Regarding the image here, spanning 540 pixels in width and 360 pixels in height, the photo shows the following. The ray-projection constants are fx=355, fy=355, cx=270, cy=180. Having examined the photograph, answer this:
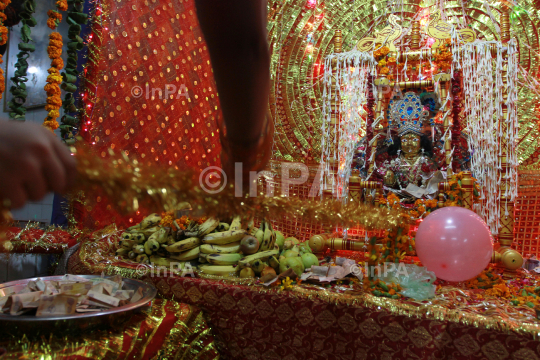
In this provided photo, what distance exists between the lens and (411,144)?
3.04 metres

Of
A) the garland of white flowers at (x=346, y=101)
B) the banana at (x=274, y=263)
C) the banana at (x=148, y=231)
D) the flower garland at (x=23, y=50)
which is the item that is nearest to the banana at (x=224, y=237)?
the banana at (x=274, y=263)

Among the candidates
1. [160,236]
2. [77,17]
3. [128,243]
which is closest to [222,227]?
[160,236]

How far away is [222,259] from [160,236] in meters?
0.43

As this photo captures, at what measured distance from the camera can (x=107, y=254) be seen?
224 centimetres

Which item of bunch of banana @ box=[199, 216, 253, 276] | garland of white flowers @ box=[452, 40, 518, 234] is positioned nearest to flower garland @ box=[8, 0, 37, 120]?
bunch of banana @ box=[199, 216, 253, 276]

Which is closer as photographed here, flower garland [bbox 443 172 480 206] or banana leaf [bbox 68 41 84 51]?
flower garland [bbox 443 172 480 206]

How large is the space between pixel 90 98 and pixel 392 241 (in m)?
2.42

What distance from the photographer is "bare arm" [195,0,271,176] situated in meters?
0.36

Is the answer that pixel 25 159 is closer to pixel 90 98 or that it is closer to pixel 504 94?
pixel 90 98

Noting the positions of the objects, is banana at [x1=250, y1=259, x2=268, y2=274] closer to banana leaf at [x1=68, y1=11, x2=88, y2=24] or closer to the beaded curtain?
the beaded curtain

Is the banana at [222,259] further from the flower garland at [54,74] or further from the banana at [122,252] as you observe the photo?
the flower garland at [54,74]

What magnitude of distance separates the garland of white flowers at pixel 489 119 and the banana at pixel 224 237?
1.94m

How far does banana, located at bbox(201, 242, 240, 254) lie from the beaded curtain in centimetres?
83

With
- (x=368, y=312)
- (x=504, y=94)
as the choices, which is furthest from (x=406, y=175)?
(x=368, y=312)
